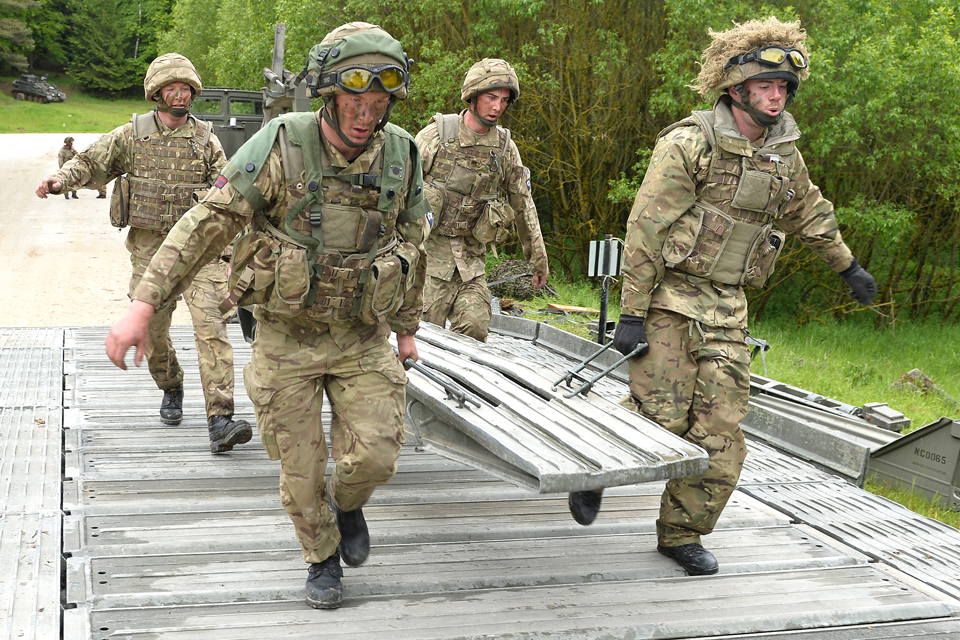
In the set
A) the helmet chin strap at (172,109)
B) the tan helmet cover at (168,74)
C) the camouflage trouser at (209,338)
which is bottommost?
the camouflage trouser at (209,338)

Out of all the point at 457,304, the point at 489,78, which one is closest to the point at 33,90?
the point at 457,304

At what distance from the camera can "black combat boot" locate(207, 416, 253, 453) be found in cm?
537

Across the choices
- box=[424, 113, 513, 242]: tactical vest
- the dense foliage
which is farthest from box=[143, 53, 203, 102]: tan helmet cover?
the dense foliage

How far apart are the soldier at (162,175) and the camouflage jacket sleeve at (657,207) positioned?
99.1 inches

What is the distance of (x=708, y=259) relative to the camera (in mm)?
4156

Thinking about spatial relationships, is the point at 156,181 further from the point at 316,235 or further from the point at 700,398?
the point at 700,398

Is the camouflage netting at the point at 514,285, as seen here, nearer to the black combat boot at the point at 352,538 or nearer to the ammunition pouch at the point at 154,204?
the ammunition pouch at the point at 154,204

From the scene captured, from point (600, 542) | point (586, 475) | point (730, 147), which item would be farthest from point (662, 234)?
point (600, 542)

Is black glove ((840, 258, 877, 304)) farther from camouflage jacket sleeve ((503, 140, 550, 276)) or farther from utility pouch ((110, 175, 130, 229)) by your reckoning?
utility pouch ((110, 175, 130, 229))

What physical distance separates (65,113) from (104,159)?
49.2 m

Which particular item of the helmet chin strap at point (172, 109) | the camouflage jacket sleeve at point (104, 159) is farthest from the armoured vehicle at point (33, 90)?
the helmet chin strap at point (172, 109)

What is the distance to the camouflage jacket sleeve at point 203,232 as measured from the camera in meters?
3.36

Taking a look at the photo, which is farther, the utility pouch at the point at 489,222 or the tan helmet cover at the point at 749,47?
the utility pouch at the point at 489,222

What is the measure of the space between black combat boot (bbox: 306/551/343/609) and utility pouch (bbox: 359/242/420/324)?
95 cm
